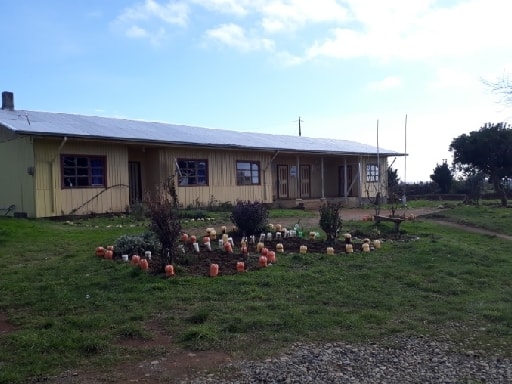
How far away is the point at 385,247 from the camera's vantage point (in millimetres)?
10516

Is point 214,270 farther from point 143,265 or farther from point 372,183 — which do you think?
point 372,183

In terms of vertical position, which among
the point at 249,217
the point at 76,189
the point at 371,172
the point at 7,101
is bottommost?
the point at 249,217

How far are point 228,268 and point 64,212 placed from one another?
33.9 ft

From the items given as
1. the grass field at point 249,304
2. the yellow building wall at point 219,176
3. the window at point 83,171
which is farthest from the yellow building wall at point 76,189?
the grass field at point 249,304

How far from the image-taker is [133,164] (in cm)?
2041

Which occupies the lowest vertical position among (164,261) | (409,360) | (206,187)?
(409,360)

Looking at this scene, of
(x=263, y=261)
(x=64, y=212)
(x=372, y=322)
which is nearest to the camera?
(x=372, y=322)

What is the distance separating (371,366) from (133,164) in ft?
56.1

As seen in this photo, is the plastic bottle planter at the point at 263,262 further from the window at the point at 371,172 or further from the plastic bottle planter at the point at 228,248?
the window at the point at 371,172

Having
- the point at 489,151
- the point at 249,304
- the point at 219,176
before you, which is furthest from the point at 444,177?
the point at 249,304

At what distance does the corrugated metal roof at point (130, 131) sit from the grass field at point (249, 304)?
7392 mm

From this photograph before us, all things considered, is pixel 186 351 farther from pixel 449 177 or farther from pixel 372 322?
pixel 449 177

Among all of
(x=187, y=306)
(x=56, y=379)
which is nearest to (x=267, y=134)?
(x=187, y=306)

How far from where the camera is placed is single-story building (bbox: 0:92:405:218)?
16453mm
